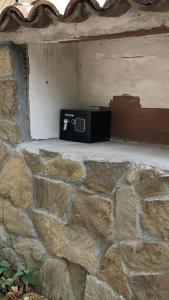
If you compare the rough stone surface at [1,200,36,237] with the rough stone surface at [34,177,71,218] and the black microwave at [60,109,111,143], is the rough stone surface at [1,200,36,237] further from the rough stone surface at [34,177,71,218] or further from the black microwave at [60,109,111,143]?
the black microwave at [60,109,111,143]

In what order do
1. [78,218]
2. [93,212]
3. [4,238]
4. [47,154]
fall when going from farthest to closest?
[4,238] → [47,154] → [78,218] → [93,212]

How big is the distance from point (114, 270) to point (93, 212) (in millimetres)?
326

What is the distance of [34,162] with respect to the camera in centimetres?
272

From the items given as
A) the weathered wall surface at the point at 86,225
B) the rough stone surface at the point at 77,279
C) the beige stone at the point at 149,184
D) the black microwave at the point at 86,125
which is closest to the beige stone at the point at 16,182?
the weathered wall surface at the point at 86,225

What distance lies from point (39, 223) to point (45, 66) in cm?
105

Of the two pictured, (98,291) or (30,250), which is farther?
(30,250)

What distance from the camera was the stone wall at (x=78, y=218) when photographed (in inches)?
82.1

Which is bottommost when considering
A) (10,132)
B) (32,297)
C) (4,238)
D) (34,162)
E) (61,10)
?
(32,297)

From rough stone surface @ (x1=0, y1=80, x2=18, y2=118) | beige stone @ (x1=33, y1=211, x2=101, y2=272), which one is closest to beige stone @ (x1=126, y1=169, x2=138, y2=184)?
beige stone @ (x1=33, y1=211, x2=101, y2=272)

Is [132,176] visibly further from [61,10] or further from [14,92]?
[14,92]

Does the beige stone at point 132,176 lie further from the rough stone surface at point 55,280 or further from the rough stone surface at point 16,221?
the rough stone surface at point 16,221

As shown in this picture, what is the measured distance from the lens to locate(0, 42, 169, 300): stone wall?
2.09 metres

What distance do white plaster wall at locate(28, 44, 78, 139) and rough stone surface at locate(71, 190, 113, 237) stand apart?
682mm

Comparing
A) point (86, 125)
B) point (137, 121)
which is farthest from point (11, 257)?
point (137, 121)
